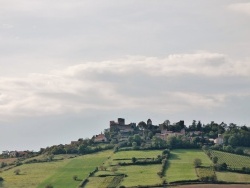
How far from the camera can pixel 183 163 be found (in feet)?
525

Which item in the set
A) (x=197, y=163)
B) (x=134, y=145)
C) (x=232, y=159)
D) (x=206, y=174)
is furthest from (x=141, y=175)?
(x=134, y=145)

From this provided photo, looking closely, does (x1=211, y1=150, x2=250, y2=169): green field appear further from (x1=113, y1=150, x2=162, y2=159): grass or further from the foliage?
(x1=113, y1=150, x2=162, y2=159): grass

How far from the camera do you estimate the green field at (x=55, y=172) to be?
143375 millimetres

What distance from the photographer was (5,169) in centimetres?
17050

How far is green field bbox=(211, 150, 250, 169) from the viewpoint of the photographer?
15994cm

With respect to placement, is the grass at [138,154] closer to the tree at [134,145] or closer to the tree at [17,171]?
the tree at [134,145]

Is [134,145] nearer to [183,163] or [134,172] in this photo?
[183,163]

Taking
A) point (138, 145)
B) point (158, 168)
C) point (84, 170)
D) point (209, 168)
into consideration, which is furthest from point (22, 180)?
point (138, 145)

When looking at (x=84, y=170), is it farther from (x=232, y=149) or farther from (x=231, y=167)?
(x=232, y=149)

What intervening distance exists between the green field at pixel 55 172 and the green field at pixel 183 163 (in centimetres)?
1908

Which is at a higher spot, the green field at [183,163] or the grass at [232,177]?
the green field at [183,163]

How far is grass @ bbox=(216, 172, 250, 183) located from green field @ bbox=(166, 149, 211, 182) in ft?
18.9

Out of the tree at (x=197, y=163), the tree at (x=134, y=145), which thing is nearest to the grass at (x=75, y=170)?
the tree at (x=134, y=145)

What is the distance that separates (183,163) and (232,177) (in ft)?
65.7
